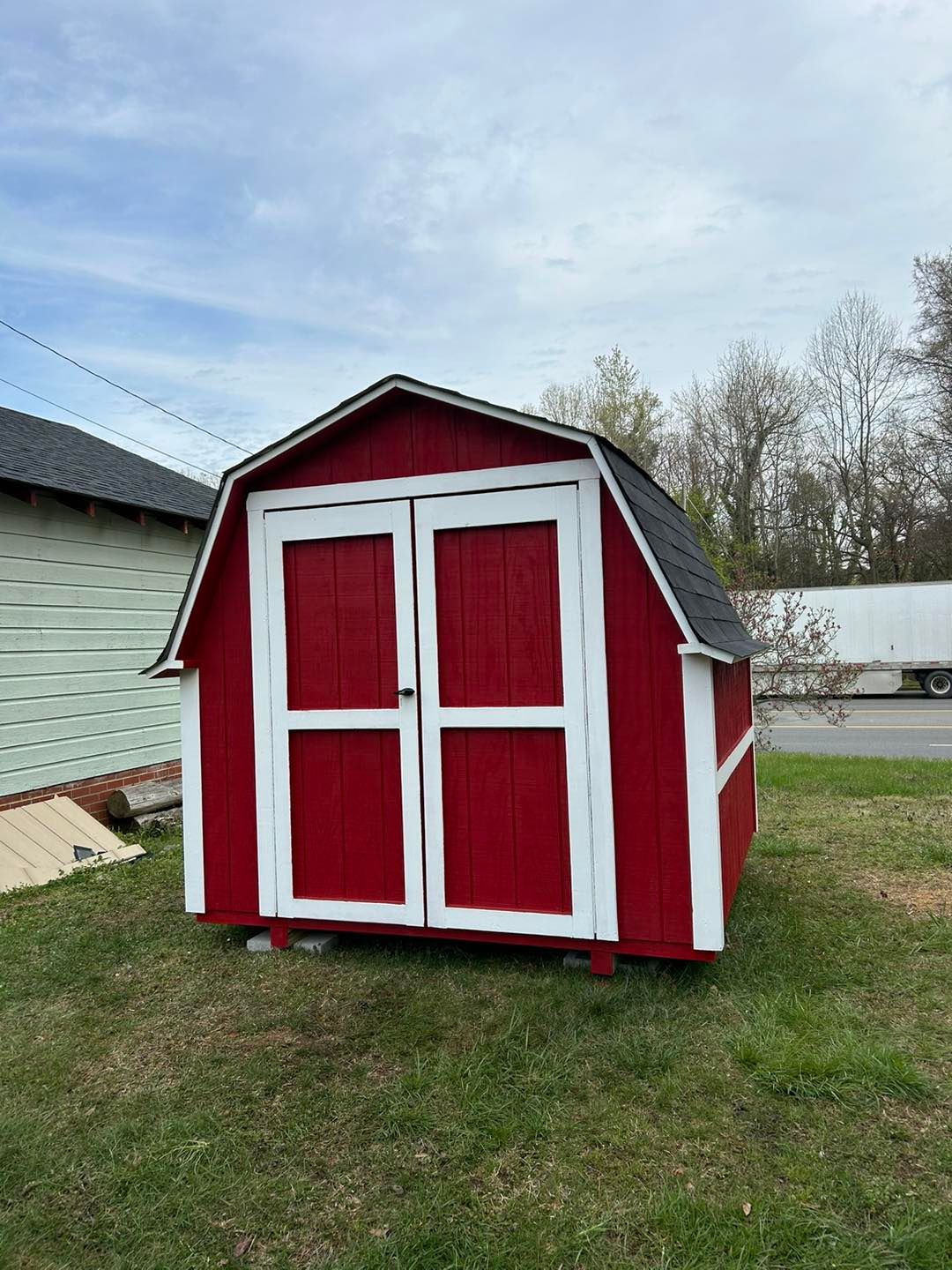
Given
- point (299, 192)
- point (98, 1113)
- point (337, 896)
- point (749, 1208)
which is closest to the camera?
point (749, 1208)

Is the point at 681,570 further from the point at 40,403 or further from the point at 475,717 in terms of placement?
the point at 40,403

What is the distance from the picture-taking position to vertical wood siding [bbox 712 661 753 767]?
4.11 m

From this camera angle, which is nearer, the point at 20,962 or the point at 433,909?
the point at 433,909

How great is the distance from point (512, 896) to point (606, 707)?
1.05m

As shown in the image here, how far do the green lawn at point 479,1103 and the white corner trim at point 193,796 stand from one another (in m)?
0.37

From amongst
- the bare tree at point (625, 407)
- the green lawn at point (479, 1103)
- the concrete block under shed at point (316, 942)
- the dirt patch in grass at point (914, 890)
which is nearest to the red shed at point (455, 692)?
the concrete block under shed at point (316, 942)

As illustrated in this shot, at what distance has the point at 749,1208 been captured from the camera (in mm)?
2242

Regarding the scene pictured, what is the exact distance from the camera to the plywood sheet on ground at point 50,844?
618 cm

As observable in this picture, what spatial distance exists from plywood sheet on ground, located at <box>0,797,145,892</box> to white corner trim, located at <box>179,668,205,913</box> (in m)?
2.39

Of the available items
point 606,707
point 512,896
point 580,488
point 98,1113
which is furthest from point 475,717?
point 98,1113

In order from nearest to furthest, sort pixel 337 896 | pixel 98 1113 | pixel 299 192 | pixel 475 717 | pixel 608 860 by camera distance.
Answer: pixel 98 1113 < pixel 608 860 < pixel 475 717 < pixel 337 896 < pixel 299 192

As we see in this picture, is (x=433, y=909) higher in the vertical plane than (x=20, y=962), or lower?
higher

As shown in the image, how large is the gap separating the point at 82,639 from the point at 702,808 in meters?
6.33

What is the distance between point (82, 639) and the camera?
766 centimetres
